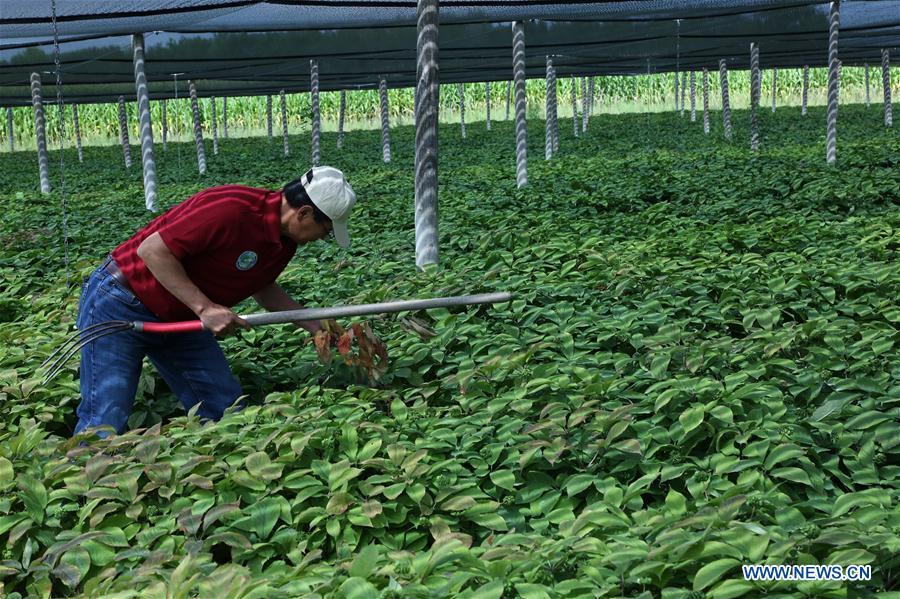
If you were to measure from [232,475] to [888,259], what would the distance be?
4.87 meters

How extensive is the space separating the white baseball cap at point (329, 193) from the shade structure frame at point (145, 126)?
8586 mm

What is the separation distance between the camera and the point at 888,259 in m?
6.41

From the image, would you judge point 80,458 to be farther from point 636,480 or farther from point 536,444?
point 636,480

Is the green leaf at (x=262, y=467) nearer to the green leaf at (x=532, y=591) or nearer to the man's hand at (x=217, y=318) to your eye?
the man's hand at (x=217, y=318)

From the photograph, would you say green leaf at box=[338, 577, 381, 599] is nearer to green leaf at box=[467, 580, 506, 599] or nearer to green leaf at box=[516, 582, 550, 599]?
green leaf at box=[467, 580, 506, 599]

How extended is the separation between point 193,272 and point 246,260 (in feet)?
0.78

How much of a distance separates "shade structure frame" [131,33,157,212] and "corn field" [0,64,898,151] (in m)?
26.9

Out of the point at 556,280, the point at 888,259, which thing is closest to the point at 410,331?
the point at 556,280

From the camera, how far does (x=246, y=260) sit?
13.8ft

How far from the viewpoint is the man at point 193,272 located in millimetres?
4023

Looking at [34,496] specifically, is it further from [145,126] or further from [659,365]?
[145,126]

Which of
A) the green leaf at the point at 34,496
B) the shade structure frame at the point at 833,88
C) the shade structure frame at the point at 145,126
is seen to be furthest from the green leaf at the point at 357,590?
the shade structure frame at the point at 833,88

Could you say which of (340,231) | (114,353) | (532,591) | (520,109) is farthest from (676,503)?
(520,109)

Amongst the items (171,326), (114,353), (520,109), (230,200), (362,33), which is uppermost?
(362,33)
